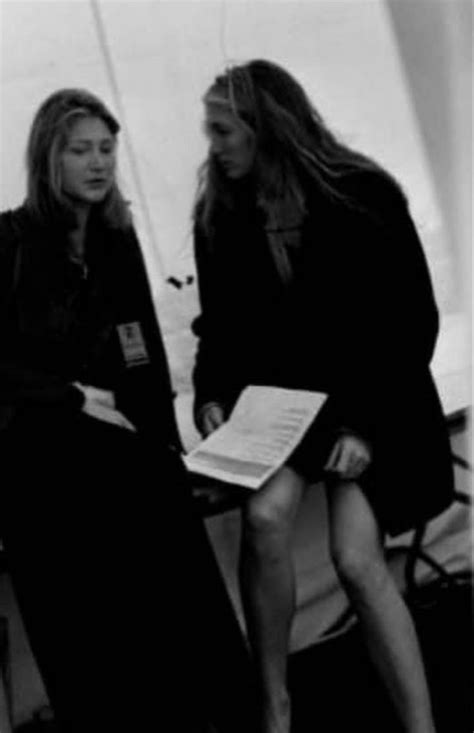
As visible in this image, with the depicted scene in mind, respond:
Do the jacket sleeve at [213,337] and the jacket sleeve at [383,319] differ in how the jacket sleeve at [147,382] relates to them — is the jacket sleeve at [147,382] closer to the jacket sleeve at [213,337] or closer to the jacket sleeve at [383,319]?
the jacket sleeve at [213,337]

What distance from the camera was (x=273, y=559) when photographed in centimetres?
143

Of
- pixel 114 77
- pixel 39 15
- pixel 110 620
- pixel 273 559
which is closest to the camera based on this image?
pixel 110 620

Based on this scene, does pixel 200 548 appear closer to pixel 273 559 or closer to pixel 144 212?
pixel 273 559

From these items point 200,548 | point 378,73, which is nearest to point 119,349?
point 200,548

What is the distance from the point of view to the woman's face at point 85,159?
165 centimetres

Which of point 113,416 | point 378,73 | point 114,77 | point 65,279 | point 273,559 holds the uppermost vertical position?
point 114,77

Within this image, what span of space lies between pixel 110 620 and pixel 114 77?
1.21 meters

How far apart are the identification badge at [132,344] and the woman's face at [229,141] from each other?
34 centimetres

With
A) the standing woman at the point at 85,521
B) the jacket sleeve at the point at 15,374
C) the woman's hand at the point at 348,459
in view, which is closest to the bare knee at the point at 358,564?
the woman's hand at the point at 348,459

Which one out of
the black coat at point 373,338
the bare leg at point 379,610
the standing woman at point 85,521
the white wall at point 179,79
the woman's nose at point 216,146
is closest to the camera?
the standing woman at point 85,521

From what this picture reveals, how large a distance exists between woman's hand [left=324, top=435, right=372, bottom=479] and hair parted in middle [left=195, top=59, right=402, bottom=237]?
0.42 meters

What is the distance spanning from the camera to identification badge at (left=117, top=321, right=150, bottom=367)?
1.66 m

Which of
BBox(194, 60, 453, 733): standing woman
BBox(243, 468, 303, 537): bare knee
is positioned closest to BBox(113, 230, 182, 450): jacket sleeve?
BBox(194, 60, 453, 733): standing woman

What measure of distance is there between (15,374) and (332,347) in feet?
1.80
